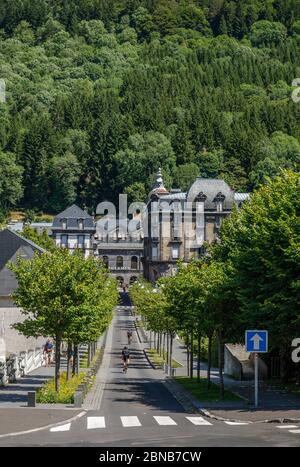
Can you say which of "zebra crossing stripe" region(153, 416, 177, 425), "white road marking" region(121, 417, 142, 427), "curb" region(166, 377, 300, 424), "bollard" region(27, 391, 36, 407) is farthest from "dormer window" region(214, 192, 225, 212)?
"white road marking" region(121, 417, 142, 427)

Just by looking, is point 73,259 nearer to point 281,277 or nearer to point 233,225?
point 281,277

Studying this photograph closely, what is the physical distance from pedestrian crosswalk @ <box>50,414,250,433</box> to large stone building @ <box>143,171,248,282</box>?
387 ft

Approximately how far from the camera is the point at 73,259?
42906 mm

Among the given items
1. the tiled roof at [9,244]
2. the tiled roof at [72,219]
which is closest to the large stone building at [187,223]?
the tiled roof at [72,219]

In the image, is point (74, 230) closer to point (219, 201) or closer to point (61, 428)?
point (219, 201)

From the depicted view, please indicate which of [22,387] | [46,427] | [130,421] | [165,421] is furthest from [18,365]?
[46,427]

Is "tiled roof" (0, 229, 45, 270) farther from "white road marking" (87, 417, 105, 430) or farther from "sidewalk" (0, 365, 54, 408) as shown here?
"white road marking" (87, 417, 105, 430)

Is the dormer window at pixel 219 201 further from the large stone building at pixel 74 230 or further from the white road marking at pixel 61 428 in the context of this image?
the white road marking at pixel 61 428

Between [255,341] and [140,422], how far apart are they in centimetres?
716

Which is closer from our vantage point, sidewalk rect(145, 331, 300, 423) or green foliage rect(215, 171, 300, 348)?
sidewalk rect(145, 331, 300, 423)

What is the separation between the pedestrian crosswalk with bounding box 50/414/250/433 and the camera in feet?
97.5

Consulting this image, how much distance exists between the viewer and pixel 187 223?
506ft
